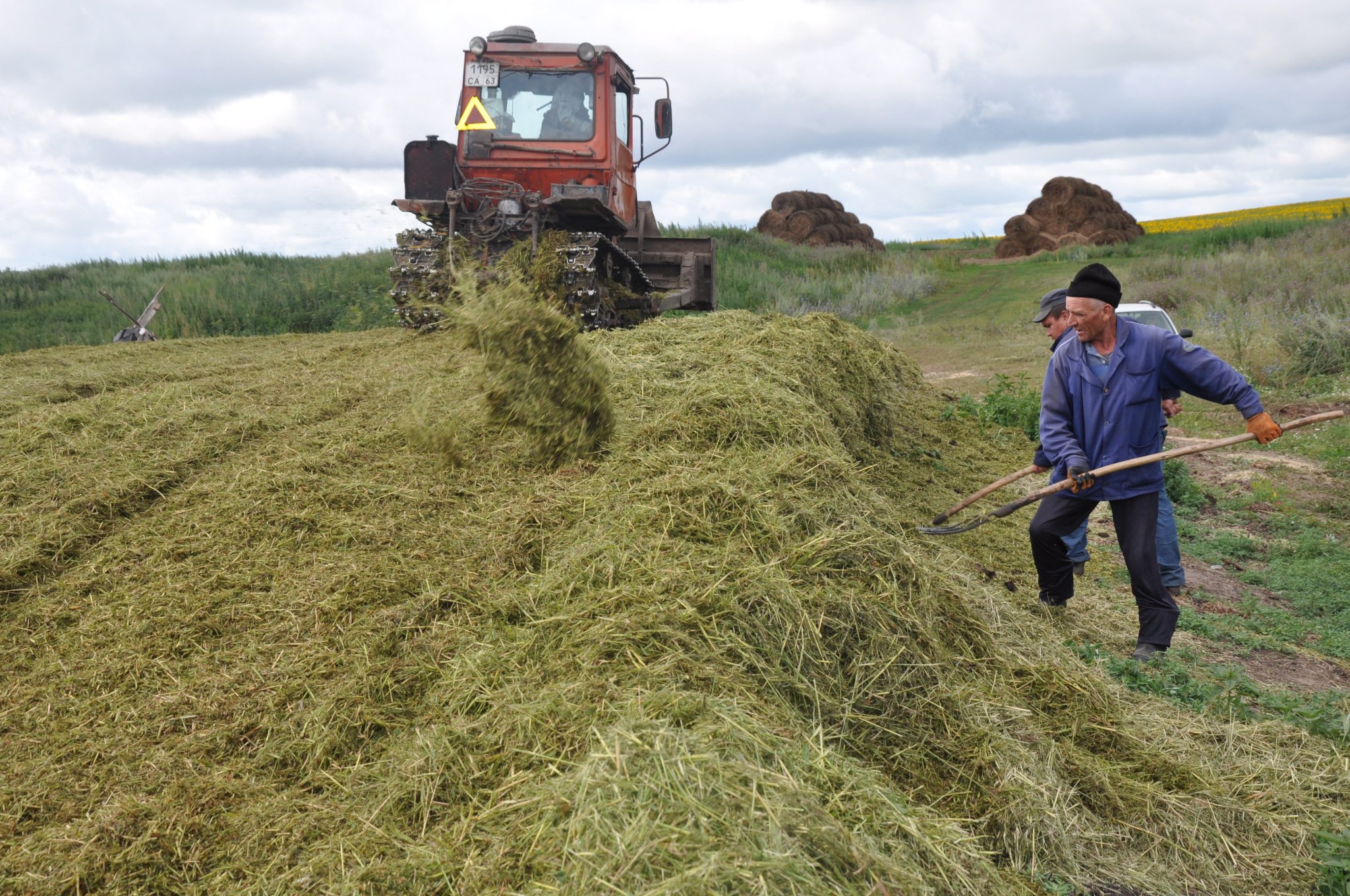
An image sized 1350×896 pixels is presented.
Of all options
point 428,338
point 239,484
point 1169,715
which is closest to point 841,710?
point 1169,715

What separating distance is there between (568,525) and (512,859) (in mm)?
1843

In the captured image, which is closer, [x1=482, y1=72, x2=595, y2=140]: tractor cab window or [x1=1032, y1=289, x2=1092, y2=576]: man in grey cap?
[x1=1032, y1=289, x2=1092, y2=576]: man in grey cap

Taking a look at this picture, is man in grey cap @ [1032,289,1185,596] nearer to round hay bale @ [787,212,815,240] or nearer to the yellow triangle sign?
the yellow triangle sign

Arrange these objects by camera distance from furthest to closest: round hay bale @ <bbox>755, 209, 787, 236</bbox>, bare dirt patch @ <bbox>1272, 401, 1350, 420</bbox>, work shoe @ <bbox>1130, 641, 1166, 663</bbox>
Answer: round hay bale @ <bbox>755, 209, 787, 236</bbox>
bare dirt patch @ <bbox>1272, 401, 1350, 420</bbox>
work shoe @ <bbox>1130, 641, 1166, 663</bbox>

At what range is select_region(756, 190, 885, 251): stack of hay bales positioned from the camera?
32.8m

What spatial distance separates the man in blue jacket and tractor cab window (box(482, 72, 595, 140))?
24.5 ft

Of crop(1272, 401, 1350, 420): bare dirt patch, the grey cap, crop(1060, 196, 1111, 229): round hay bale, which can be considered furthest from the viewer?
crop(1060, 196, 1111, 229): round hay bale

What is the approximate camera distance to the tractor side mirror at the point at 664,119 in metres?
11.0

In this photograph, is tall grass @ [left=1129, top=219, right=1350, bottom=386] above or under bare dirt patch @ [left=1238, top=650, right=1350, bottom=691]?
above

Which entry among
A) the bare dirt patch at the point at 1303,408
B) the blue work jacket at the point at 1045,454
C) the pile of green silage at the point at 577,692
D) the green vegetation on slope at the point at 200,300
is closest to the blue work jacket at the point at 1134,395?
the blue work jacket at the point at 1045,454

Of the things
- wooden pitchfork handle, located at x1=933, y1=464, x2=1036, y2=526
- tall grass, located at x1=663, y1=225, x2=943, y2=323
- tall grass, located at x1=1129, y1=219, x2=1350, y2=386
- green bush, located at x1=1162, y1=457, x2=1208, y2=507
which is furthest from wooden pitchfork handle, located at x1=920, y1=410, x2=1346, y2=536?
tall grass, located at x1=663, y1=225, x2=943, y2=323

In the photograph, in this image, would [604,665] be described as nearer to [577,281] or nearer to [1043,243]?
[577,281]

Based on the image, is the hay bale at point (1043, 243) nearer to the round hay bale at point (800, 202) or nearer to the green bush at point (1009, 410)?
the round hay bale at point (800, 202)

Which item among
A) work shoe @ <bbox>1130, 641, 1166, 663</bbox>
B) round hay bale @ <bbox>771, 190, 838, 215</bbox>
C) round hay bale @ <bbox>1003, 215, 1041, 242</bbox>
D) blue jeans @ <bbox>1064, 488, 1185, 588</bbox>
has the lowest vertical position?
work shoe @ <bbox>1130, 641, 1166, 663</bbox>
